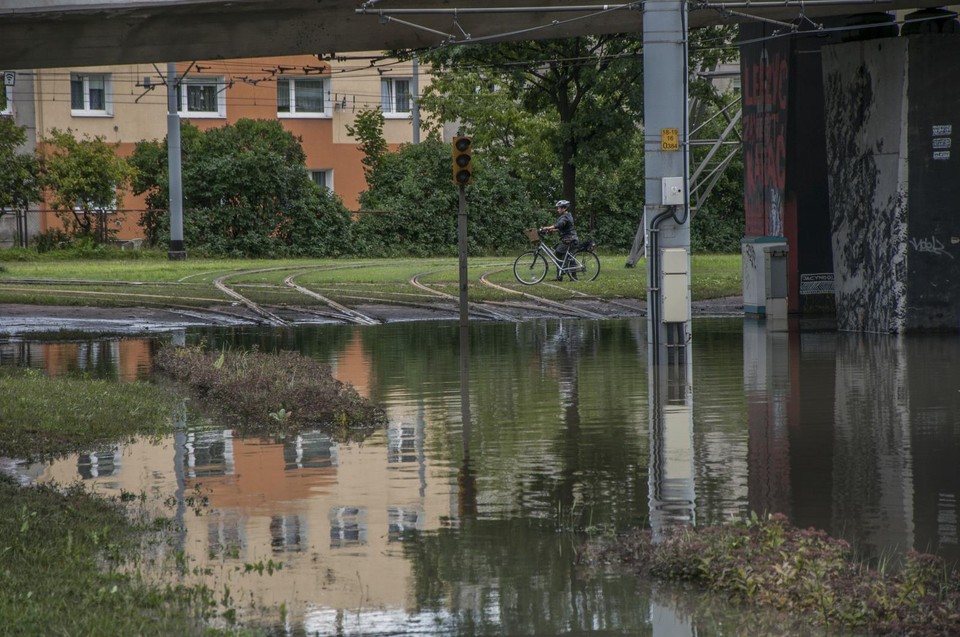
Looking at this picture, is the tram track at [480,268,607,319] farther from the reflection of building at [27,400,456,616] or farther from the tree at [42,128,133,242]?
the tree at [42,128,133,242]

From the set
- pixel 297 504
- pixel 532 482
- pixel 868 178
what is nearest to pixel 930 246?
pixel 868 178

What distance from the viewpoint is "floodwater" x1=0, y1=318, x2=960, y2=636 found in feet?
23.3

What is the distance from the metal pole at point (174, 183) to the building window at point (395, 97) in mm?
20051

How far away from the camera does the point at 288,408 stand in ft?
45.2

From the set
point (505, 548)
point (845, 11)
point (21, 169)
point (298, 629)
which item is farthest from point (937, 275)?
point (21, 169)

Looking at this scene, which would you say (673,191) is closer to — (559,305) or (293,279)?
(559,305)

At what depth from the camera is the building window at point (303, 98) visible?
6241 centimetres

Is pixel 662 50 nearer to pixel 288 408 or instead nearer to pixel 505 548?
pixel 288 408

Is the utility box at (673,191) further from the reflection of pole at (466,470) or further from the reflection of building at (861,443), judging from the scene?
the reflection of pole at (466,470)

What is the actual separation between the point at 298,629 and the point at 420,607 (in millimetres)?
628

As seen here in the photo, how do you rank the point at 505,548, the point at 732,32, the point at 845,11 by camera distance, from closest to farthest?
the point at 505,548
the point at 845,11
the point at 732,32

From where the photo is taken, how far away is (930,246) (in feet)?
71.2

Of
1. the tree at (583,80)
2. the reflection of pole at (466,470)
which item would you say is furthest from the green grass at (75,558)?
the tree at (583,80)

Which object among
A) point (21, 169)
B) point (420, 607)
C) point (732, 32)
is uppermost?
point (732, 32)
